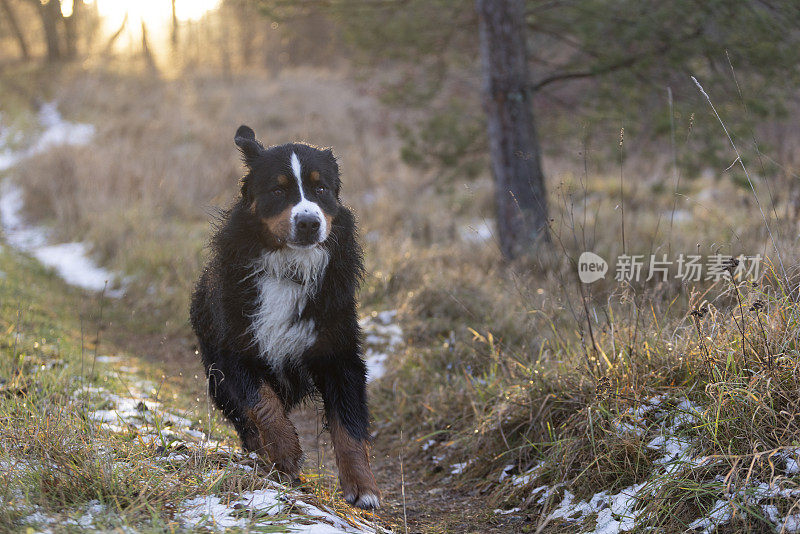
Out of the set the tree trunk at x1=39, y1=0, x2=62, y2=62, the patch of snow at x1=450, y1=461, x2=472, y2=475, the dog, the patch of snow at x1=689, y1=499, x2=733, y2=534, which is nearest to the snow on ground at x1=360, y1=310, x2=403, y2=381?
the patch of snow at x1=450, y1=461, x2=472, y2=475

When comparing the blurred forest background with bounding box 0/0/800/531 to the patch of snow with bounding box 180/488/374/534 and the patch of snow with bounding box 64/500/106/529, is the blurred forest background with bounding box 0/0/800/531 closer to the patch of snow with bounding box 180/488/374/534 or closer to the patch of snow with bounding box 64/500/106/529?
the patch of snow with bounding box 180/488/374/534

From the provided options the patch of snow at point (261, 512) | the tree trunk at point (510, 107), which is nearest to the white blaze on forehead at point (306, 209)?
the patch of snow at point (261, 512)

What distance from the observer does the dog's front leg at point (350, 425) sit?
10.9 feet

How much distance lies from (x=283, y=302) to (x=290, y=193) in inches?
22.8

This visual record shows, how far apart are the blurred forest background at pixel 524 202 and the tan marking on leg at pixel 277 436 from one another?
1204 millimetres

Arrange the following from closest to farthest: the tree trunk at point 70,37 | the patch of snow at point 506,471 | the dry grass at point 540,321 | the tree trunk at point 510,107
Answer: the dry grass at point 540,321 < the patch of snow at point 506,471 < the tree trunk at point 510,107 < the tree trunk at point 70,37

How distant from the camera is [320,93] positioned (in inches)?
942

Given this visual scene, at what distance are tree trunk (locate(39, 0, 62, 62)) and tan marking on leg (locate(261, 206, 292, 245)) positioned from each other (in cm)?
2605

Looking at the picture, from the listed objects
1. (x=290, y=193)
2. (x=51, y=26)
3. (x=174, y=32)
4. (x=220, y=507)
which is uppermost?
(x=174, y=32)

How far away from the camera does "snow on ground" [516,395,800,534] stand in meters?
2.68

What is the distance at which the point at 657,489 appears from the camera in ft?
9.77

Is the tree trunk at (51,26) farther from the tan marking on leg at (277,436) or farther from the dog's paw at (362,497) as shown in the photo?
the dog's paw at (362,497)
